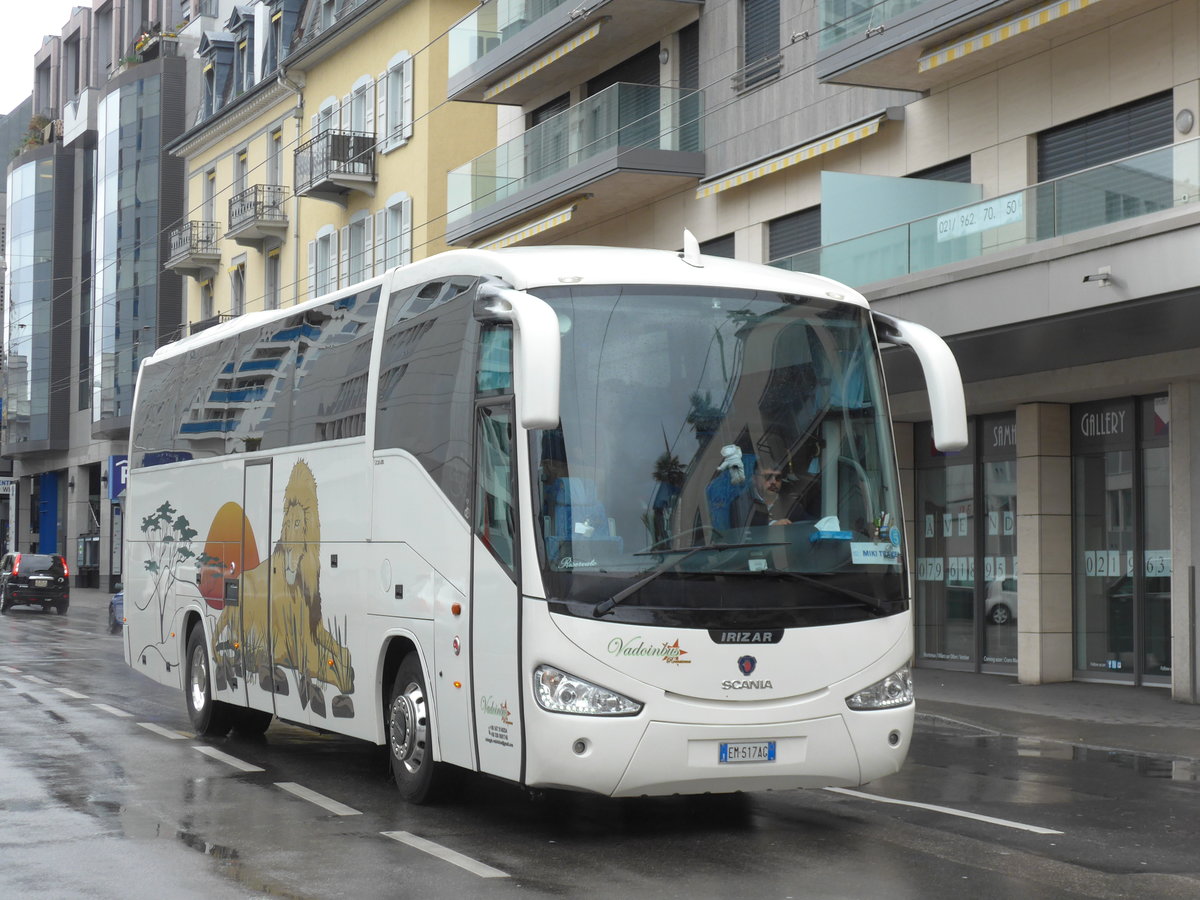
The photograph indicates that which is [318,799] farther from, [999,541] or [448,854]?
[999,541]

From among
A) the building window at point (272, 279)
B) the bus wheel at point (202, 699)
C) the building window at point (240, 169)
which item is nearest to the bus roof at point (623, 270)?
the bus wheel at point (202, 699)

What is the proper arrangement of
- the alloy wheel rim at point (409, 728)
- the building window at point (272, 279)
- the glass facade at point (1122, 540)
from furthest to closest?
the building window at point (272, 279) < the glass facade at point (1122, 540) < the alloy wheel rim at point (409, 728)

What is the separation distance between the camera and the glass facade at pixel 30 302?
71688 mm

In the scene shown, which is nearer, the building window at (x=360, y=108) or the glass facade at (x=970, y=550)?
the glass facade at (x=970, y=550)

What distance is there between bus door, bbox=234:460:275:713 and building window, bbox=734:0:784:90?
1366 centimetres

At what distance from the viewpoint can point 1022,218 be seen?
57.1ft

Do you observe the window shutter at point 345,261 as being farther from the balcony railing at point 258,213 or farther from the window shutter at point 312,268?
the balcony railing at point 258,213

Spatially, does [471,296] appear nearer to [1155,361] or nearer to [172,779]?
[172,779]

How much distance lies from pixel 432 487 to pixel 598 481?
5.27ft

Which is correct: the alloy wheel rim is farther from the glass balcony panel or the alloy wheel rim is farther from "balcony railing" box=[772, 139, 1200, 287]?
the glass balcony panel

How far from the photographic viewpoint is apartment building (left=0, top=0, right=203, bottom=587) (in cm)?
6025

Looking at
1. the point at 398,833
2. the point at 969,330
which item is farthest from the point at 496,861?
the point at 969,330

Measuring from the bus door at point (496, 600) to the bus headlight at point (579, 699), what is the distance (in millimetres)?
238

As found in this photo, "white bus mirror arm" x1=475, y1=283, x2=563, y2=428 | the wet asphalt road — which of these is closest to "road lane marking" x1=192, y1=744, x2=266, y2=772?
the wet asphalt road
